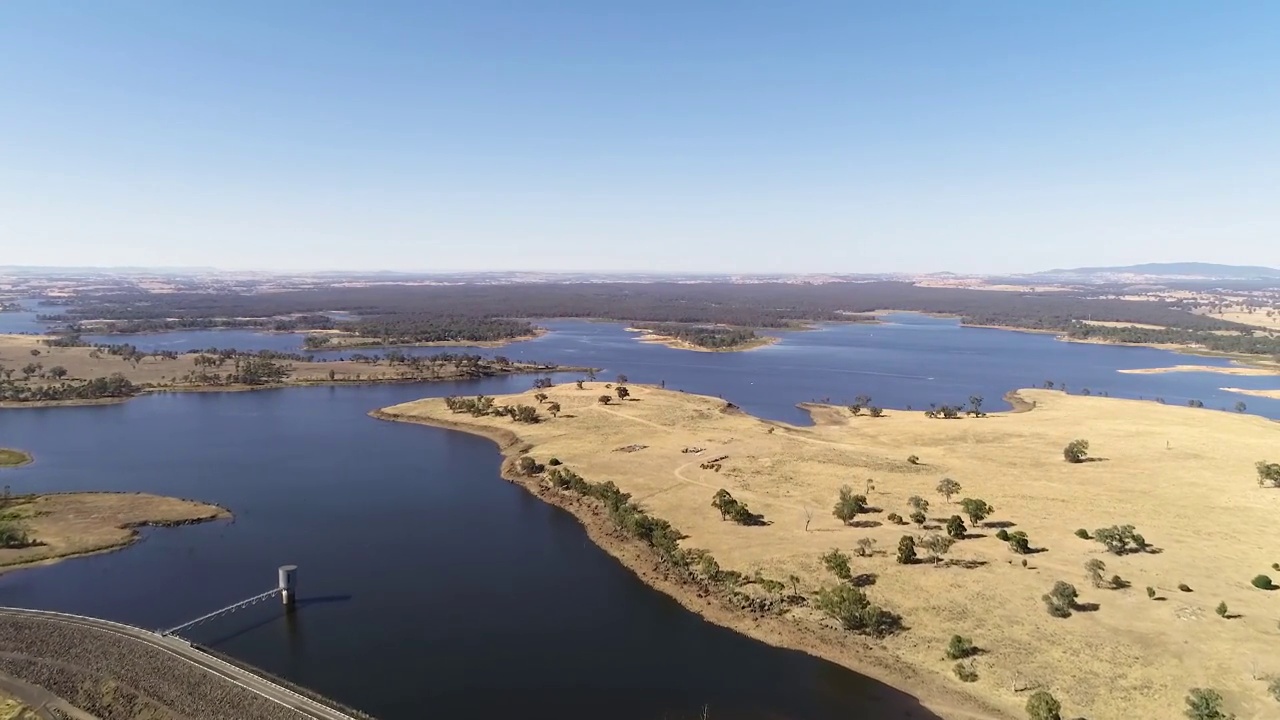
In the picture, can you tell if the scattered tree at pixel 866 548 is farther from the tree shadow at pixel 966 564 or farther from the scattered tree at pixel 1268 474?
the scattered tree at pixel 1268 474

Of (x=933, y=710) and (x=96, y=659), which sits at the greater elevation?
(x=96, y=659)

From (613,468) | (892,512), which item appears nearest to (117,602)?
(613,468)

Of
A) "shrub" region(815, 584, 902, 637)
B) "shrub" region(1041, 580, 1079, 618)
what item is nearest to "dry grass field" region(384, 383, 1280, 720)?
"shrub" region(1041, 580, 1079, 618)

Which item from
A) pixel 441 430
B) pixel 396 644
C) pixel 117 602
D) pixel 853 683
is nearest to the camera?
pixel 853 683

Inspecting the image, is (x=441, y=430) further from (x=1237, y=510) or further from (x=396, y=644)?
(x=1237, y=510)

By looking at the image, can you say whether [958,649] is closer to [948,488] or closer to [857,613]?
[857,613]

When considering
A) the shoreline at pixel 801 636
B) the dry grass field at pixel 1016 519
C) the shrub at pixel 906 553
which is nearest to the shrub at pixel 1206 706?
the dry grass field at pixel 1016 519
